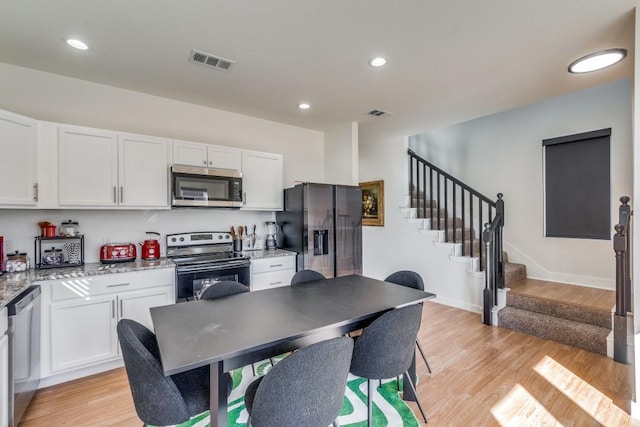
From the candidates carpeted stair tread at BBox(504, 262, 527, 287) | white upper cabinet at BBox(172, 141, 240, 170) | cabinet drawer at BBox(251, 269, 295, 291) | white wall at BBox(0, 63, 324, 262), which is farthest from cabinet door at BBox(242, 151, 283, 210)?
carpeted stair tread at BBox(504, 262, 527, 287)

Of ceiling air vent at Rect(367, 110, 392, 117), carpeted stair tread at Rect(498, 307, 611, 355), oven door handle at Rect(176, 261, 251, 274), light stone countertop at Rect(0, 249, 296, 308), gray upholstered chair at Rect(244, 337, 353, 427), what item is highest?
ceiling air vent at Rect(367, 110, 392, 117)

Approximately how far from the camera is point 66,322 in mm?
2385

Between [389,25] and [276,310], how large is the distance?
2092 mm

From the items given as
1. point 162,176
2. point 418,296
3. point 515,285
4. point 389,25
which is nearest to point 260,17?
point 389,25

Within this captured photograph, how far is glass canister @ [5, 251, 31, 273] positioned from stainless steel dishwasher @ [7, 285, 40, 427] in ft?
1.41

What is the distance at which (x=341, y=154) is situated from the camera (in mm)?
4527

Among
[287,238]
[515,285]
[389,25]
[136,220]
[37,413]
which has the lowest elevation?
[37,413]

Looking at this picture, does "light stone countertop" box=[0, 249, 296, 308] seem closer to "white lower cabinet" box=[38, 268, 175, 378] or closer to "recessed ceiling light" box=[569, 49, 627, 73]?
"white lower cabinet" box=[38, 268, 175, 378]

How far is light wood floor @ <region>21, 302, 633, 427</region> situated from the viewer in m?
2.01

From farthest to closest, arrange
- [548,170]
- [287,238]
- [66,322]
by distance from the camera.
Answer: [548,170] < [287,238] < [66,322]

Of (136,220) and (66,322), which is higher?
(136,220)

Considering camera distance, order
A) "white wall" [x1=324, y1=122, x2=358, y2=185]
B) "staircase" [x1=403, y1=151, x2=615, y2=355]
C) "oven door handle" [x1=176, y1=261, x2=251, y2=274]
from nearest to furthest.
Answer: "oven door handle" [x1=176, y1=261, x2=251, y2=274] < "staircase" [x1=403, y1=151, x2=615, y2=355] < "white wall" [x1=324, y1=122, x2=358, y2=185]

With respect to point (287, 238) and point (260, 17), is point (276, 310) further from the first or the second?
point (287, 238)

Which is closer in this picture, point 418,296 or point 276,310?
point 276,310
